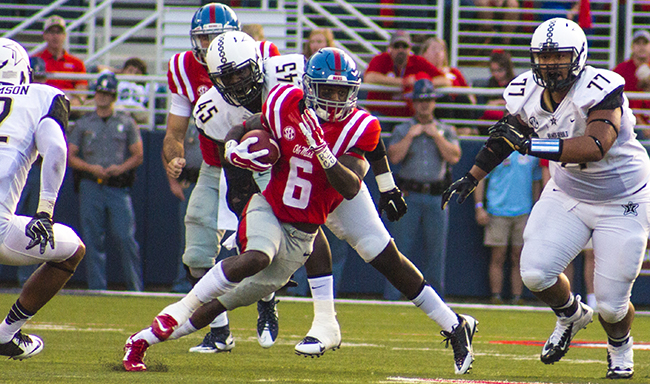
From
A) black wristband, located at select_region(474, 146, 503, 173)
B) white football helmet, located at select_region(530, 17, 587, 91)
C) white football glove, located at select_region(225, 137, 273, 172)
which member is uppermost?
white football helmet, located at select_region(530, 17, 587, 91)

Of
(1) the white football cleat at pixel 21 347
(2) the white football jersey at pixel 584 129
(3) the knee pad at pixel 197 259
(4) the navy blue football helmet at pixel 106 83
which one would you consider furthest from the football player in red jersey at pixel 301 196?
(4) the navy blue football helmet at pixel 106 83

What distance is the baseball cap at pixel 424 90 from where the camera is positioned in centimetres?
796

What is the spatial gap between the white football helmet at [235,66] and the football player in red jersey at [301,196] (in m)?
0.32

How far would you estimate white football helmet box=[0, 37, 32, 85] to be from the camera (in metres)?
4.20

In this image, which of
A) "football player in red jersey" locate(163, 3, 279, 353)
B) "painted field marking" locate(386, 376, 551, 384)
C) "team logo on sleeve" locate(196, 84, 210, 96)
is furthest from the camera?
"team logo on sleeve" locate(196, 84, 210, 96)

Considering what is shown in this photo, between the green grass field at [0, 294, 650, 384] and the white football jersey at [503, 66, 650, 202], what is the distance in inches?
36.4

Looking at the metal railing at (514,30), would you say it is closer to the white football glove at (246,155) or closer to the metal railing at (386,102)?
the metal railing at (386,102)

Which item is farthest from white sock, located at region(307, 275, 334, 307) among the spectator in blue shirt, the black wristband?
the spectator in blue shirt

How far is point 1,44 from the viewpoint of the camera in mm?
4230

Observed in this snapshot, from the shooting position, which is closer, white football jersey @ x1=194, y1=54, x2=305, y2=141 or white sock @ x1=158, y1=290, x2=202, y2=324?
white sock @ x1=158, y1=290, x2=202, y2=324

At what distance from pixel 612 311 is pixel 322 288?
141cm

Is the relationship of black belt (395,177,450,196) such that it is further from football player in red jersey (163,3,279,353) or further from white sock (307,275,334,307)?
white sock (307,275,334,307)

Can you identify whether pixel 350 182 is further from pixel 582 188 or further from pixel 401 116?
pixel 401 116

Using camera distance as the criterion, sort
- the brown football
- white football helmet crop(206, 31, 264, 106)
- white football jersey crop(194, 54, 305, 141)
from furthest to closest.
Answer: white football jersey crop(194, 54, 305, 141) < white football helmet crop(206, 31, 264, 106) < the brown football
